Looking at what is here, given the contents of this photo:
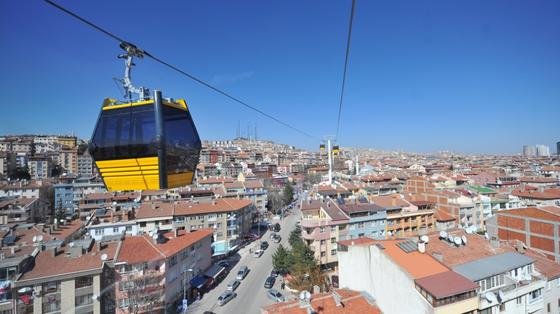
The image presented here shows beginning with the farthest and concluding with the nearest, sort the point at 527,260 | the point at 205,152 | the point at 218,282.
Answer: the point at 205,152, the point at 218,282, the point at 527,260

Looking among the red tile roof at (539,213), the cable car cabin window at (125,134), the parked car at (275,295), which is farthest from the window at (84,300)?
the red tile roof at (539,213)

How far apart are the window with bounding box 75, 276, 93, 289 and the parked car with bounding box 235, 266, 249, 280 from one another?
1022cm

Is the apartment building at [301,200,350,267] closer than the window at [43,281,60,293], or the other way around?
the window at [43,281,60,293]

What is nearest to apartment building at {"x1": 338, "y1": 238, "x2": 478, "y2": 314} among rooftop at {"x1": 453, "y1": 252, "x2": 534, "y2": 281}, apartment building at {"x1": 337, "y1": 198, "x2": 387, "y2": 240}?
rooftop at {"x1": 453, "y1": 252, "x2": 534, "y2": 281}

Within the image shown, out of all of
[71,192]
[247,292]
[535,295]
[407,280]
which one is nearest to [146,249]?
[247,292]

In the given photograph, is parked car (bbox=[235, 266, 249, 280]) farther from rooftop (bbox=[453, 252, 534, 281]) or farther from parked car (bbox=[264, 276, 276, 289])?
rooftop (bbox=[453, 252, 534, 281])

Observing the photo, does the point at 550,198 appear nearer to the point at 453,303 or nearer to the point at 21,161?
the point at 453,303

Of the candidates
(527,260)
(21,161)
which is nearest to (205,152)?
(21,161)

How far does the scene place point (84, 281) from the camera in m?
15.1

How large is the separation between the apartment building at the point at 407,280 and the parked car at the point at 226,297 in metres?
8.51

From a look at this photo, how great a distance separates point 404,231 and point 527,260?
15.4 m

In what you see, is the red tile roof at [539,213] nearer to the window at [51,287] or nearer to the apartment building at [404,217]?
the apartment building at [404,217]

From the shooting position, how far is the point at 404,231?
28047 millimetres

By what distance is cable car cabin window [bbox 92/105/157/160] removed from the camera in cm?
Result: 546
